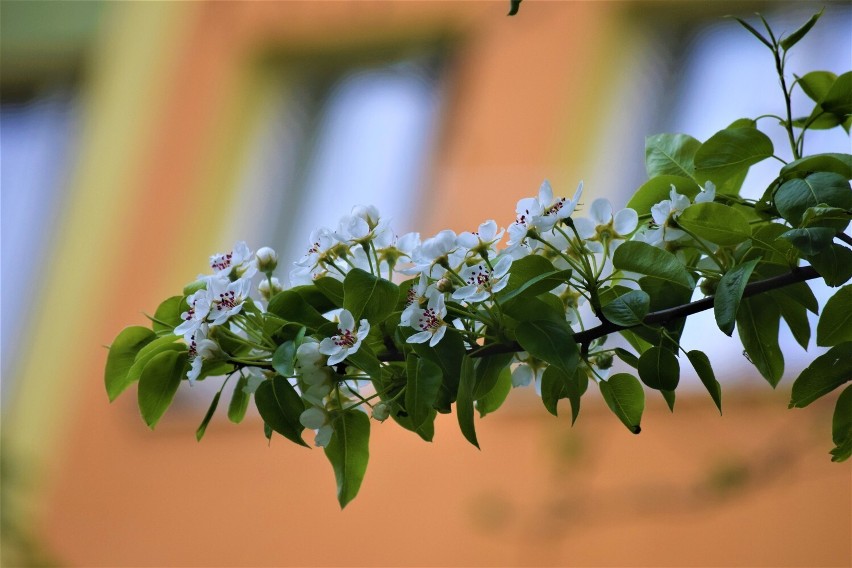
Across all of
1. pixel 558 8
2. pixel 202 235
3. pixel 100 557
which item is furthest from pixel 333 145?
pixel 100 557

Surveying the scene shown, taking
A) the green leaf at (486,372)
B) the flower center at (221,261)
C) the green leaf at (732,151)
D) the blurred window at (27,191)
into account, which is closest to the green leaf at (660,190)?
the green leaf at (732,151)

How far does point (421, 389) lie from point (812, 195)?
0.19 m

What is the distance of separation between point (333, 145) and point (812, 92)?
1.77m

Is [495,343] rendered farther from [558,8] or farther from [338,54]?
[338,54]

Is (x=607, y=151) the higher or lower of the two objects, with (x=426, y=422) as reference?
higher

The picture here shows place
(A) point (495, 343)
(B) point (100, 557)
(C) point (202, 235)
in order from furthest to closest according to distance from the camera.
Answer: (C) point (202, 235)
(B) point (100, 557)
(A) point (495, 343)

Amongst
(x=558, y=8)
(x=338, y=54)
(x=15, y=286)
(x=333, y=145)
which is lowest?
(x=15, y=286)

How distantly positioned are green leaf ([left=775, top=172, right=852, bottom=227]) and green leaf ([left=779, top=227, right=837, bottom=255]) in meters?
0.03

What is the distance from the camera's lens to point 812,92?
53 centimetres

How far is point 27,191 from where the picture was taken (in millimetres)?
2342

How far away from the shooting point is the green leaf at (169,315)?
503mm

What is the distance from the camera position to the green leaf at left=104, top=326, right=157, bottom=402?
491 millimetres

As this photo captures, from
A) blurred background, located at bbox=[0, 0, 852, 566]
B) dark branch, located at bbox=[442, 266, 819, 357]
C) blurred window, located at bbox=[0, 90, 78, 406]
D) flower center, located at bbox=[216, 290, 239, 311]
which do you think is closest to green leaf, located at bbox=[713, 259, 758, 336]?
dark branch, located at bbox=[442, 266, 819, 357]

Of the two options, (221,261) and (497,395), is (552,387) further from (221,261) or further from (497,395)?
(221,261)
